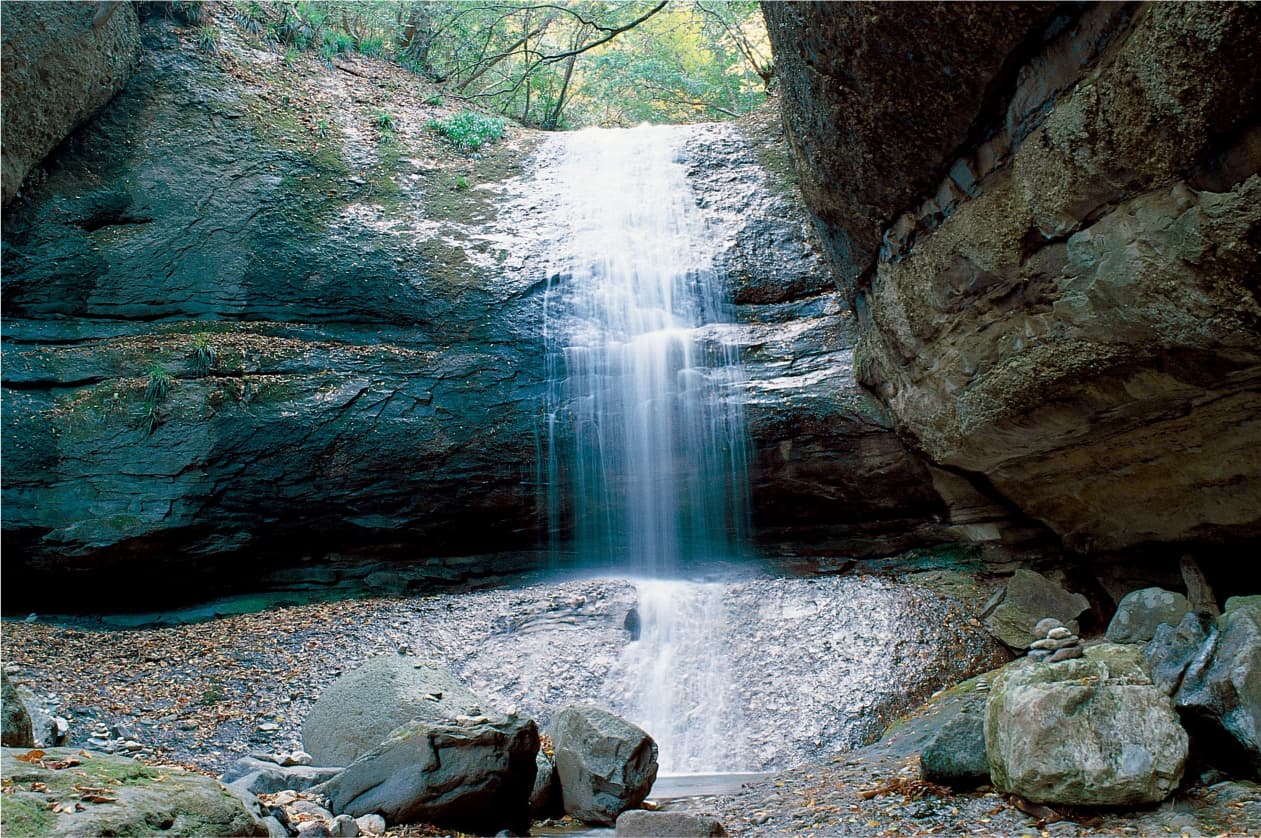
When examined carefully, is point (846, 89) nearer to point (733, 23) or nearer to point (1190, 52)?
point (1190, 52)

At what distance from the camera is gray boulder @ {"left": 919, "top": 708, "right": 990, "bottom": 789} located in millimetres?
4627

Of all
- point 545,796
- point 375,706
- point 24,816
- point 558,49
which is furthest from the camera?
point 558,49

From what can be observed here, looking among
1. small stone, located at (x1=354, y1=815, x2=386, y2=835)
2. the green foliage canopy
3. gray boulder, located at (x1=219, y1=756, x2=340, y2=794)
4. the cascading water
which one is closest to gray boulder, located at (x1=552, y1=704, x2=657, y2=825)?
small stone, located at (x1=354, y1=815, x2=386, y2=835)

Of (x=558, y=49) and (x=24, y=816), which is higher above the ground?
(x=558, y=49)

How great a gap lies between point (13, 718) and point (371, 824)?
6.73ft

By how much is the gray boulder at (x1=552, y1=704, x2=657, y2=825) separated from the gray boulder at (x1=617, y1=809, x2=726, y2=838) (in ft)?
2.57

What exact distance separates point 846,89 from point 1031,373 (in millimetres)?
2654

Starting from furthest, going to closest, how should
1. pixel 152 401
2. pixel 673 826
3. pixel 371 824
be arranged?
pixel 152 401 < pixel 371 824 < pixel 673 826

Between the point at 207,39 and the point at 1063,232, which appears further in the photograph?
the point at 207,39

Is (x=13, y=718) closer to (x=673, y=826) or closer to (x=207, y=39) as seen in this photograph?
(x=673, y=826)

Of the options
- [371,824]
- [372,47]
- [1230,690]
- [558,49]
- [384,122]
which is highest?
[558,49]

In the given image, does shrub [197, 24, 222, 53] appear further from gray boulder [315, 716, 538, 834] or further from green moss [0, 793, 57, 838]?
green moss [0, 793, 57, 838]

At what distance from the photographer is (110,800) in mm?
2984

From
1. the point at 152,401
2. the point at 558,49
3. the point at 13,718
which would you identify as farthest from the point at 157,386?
the point at 558,49
